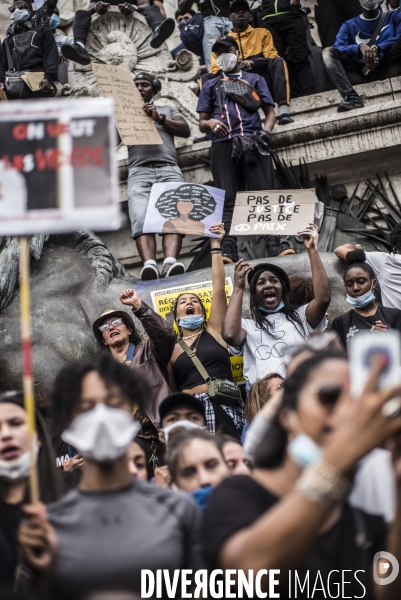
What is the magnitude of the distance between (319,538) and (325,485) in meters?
0.42

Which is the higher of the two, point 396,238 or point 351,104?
point 351,104

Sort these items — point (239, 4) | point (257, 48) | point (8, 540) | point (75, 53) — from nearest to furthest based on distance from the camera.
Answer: point (8, 540)
point (239, 4)
point (257, 48)
point (75, 53)

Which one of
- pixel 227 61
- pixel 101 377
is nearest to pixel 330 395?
pixel 101 377

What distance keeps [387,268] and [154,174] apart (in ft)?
9.08

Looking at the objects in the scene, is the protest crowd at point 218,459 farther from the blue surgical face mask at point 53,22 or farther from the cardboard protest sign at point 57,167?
the blue surgical face mask at point 53,22

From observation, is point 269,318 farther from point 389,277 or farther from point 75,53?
point 75,53

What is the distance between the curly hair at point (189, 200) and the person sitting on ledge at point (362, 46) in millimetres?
2772

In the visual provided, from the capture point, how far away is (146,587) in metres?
2.99

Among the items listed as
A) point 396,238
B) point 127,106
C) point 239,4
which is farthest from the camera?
point 239,4

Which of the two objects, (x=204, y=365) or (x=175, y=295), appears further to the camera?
(x=175, y=295)

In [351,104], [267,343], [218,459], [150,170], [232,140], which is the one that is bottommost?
[218,459]

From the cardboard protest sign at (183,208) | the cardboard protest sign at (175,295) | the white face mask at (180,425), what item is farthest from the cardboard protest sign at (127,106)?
the white face mask at (180,425)

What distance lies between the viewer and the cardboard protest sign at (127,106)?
29.2 feet

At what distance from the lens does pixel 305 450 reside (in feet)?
9.63
